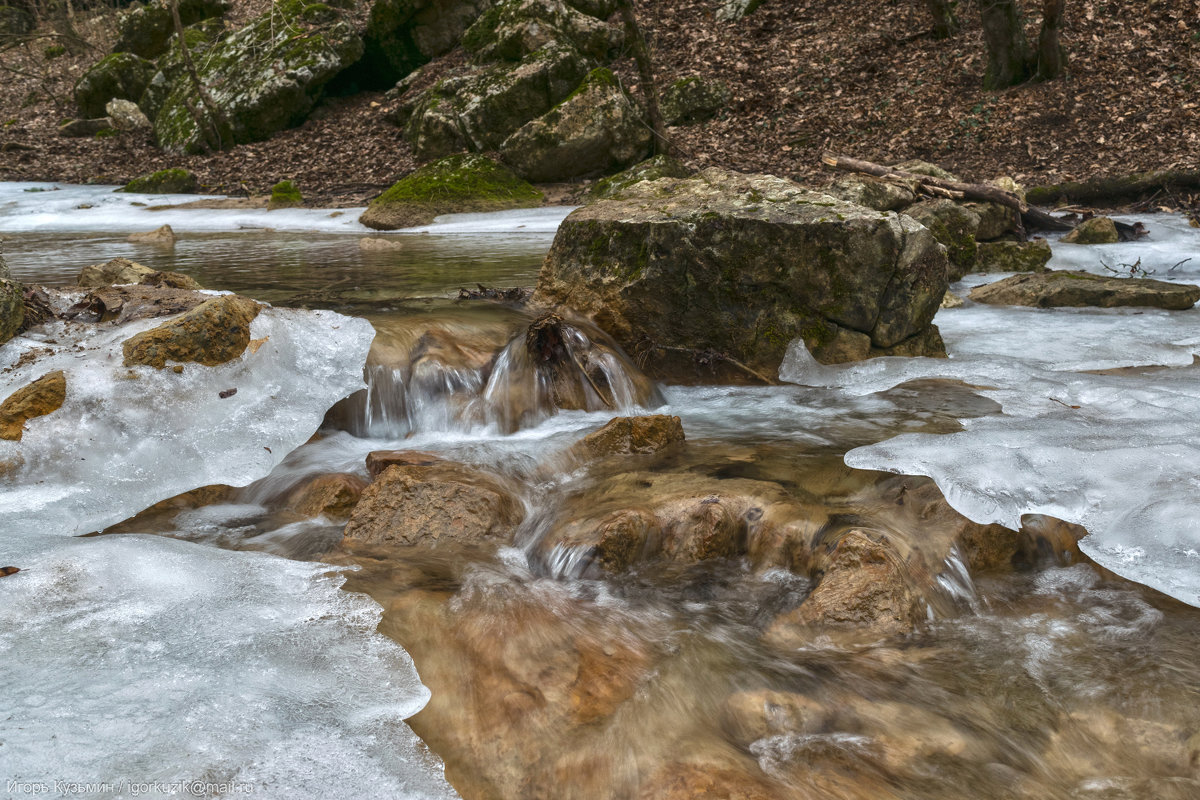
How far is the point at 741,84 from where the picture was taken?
14633mm

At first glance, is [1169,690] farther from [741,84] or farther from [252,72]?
[252,72]

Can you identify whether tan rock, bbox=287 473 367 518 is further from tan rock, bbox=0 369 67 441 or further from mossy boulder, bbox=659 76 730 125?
mossy boulder, bbox=659 76 730 125

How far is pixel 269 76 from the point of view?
661 inches

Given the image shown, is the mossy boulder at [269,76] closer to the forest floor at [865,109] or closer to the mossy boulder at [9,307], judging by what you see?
the forest floor at [865,109]

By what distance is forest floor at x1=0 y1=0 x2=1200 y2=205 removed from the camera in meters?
11.5

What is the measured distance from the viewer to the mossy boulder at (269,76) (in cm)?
1673

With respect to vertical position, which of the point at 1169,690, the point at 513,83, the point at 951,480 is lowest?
the point at 1169,690

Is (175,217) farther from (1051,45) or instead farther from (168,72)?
(1051,45)

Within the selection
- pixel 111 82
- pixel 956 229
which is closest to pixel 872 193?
pixel 956 229

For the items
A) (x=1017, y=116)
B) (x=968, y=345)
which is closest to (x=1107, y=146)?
(x=1017, y=116)

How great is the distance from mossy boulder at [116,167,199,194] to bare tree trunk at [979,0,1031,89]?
13.6 m

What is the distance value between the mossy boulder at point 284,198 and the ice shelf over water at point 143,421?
33.4 feet

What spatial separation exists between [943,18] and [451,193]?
336 inches

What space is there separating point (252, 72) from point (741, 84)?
9760mm
